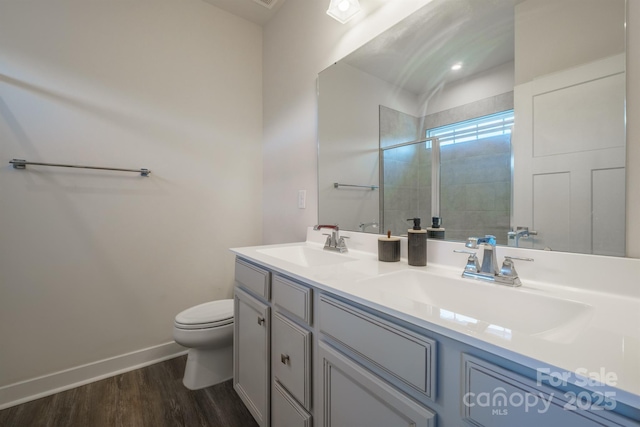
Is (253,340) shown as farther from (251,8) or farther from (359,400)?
(251,8)

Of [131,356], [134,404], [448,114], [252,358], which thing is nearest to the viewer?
[448,114]

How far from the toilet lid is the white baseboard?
0.52 metres

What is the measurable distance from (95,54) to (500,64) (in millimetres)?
2270

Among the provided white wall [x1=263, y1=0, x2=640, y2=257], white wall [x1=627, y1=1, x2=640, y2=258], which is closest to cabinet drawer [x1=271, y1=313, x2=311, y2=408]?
white wall [x1=263, y1=0, x2=640, y2=257]

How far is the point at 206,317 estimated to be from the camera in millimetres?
1645

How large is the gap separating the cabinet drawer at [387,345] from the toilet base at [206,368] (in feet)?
4.06

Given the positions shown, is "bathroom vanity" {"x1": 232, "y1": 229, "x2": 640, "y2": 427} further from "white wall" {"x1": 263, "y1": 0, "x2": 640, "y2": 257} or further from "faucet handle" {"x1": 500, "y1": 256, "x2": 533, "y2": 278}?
"white wall" {"x1": 263, "y1": 0, "x2": 640, "y2": 257}

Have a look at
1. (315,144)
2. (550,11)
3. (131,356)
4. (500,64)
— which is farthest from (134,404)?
(550,11)

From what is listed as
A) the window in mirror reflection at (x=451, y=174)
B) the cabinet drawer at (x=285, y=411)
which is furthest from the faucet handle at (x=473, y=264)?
the cabinet drawer at (x=285, y=411)

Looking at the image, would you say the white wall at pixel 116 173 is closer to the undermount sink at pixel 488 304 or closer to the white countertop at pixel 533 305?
the white countertop at pixel 533 305

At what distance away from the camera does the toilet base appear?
1.65 m

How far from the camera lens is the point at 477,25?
1.01m

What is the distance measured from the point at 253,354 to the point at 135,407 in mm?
820

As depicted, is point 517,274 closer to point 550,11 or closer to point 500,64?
point 500,64
